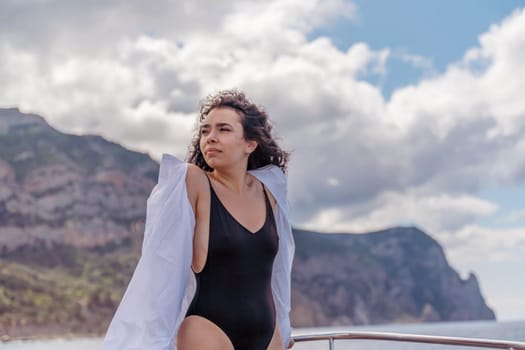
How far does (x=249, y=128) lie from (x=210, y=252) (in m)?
0.47

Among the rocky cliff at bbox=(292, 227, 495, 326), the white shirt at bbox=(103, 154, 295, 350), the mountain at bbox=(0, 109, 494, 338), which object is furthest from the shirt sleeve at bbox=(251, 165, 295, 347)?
the rocky cliff at bbox=(292, 227, 495, 326)

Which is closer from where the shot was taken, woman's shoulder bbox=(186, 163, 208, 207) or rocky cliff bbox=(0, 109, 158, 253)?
woman's shoulder bbox=(186, 163, 208, 207)

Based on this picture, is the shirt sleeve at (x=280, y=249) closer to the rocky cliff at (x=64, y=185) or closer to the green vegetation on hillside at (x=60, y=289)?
the green vegetation on hillside at (x=60, y=289)

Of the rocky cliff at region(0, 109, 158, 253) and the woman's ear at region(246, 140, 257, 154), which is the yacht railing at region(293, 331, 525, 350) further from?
the rocky cliff at region(0, 109, 158, 253)

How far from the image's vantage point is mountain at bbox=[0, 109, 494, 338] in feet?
306

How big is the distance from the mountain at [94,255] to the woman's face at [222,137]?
91.4m

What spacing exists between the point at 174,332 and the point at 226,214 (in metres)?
0.40

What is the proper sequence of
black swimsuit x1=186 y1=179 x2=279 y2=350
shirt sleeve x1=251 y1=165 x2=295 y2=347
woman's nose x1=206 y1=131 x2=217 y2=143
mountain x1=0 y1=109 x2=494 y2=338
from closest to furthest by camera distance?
black swimsuit x1=186 y1=179 x2=279 y2=350 → woman's nose x1=206 y1=131 x2=217 y2=143 → shirt sleeve x1=251 y1=165 x2=295 y2=347 → mountain x1=0 y1=109 x2=494 y2=338

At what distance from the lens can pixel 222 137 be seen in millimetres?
2346

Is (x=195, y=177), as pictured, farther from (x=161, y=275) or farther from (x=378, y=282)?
(x=378, y=282)

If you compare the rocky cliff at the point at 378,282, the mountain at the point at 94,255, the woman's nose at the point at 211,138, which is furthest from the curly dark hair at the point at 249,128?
the rocky cliff at the point at 378,282

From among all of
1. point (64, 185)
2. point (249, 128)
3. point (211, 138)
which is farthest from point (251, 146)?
point (64, 185)

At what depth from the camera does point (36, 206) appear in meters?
105

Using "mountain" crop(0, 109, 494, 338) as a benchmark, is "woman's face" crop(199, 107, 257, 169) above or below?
below
